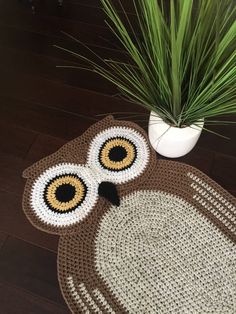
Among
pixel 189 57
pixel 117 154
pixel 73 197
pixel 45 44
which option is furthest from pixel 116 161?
pixel 45 44

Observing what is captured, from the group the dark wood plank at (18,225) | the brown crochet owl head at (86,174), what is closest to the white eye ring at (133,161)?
the brown crochet owl head at (86,174)

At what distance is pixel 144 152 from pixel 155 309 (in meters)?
0.43

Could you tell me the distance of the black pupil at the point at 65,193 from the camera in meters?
0.95

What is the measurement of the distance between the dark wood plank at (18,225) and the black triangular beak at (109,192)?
178mm

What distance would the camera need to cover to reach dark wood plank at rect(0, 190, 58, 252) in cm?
92

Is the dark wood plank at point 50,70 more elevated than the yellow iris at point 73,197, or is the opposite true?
the dark wood plank at point 50,70

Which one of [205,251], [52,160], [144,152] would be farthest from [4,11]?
[205,251]

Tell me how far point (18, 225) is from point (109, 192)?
0.88 feet

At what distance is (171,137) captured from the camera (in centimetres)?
89

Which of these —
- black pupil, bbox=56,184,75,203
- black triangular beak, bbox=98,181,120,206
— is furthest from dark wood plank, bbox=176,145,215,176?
black pupil, bbox=56,184,75,203

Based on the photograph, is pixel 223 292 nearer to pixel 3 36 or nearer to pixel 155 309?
pixel 155 309

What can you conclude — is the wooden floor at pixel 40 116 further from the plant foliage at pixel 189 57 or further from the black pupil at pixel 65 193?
the plant foliage at pixel 189 57

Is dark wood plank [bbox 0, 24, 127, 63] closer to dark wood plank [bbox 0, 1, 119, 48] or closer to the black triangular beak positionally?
dark wood plank [bbox 0, 1, 119, 48]

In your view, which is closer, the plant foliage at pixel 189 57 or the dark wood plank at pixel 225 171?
the plant foliage at pixel 189 57
